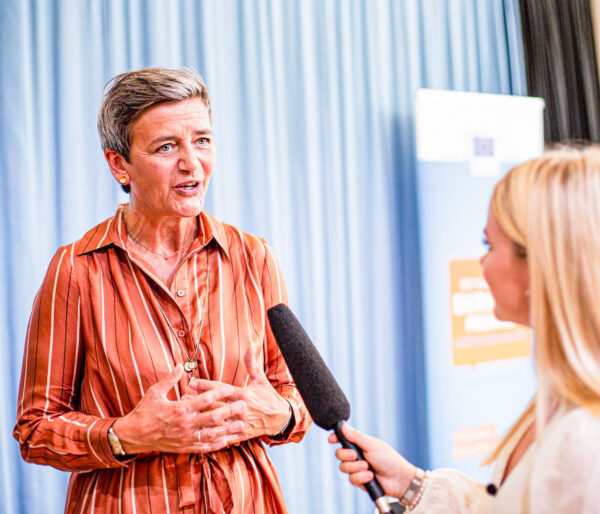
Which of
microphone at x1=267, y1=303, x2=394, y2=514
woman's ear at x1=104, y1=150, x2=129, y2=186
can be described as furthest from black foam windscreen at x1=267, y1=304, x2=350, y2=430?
woman's ear at x1=104, y1=150, x2=129, y2=186

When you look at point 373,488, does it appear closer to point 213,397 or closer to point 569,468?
point 569,468

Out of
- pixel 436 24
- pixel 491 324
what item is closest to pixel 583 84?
pixel 436 24

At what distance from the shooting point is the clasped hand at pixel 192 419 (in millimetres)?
1253

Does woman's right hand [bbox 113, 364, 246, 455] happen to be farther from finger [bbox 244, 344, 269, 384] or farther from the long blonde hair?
the long blonde hair

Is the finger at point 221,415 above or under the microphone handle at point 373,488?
above

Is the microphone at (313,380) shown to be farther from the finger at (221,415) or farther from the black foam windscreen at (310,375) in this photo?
the finger at (221,415)

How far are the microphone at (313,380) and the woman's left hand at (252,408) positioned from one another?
7.4 inches

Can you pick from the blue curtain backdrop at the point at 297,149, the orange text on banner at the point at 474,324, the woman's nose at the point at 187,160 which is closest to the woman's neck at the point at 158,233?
the woman's nose at the point at 187,160

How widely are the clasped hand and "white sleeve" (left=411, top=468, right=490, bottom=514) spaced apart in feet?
1.28

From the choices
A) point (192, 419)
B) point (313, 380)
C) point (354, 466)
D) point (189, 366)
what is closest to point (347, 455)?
point (354, 466)

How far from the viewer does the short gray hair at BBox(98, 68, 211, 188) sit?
1.43 meters

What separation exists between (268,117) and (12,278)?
54.8 inches

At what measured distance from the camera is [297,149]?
3.17m

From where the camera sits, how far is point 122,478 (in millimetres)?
1351
